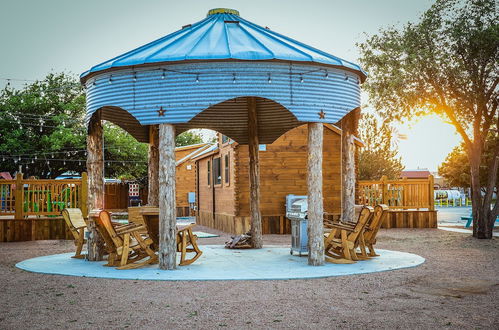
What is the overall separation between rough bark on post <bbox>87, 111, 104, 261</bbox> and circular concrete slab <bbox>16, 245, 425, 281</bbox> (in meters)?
0.36

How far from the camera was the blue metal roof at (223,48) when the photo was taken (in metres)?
10.6

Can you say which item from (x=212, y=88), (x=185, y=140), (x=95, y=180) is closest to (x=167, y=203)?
(x=212, y=88)

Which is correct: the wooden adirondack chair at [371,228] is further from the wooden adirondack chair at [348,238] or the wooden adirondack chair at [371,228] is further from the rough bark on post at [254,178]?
the rough bark on post at [254,178]

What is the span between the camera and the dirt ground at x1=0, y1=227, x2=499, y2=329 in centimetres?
661

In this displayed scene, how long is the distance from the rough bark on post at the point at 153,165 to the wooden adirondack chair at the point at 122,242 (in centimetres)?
369

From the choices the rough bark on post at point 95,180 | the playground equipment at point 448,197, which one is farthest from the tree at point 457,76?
the playground equipment at point 448,197

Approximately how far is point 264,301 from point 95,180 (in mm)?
5754

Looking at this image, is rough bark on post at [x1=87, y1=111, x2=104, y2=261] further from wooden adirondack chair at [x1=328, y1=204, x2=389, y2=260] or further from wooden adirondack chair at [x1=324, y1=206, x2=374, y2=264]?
wooden adirondack chair at [x1=328, y1=204, x2=389, y2=260]

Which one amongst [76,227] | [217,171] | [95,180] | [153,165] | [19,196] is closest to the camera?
[95,180]

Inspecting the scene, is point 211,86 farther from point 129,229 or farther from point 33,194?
point 33,194

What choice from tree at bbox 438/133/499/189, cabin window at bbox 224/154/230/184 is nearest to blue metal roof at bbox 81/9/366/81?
cabin window at bbox 224/154/230/184

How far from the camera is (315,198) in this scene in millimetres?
10922

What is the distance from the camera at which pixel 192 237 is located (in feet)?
37.7

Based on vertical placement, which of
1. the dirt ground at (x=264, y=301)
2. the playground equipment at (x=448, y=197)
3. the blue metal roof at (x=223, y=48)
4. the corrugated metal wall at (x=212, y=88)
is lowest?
the dirt ground at (x=264, y=301)
